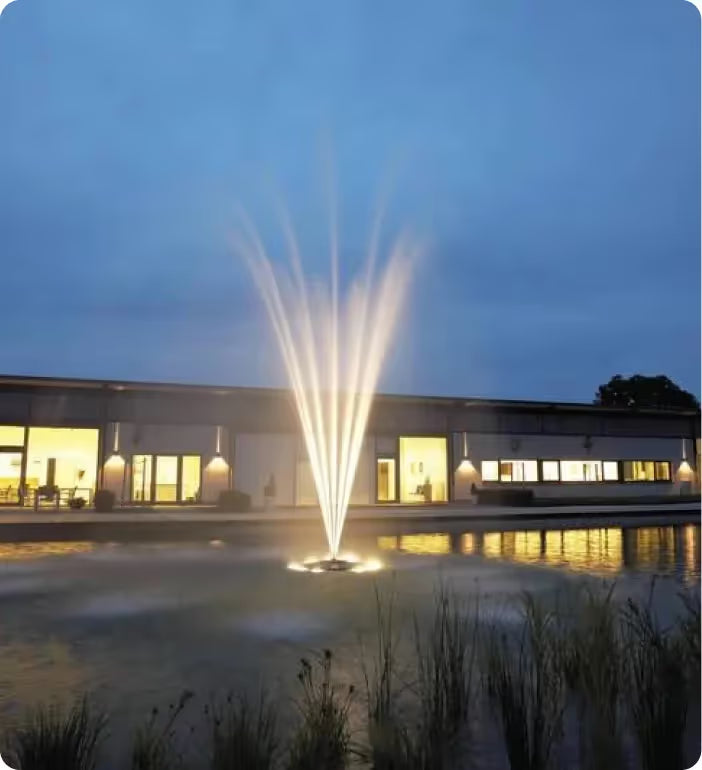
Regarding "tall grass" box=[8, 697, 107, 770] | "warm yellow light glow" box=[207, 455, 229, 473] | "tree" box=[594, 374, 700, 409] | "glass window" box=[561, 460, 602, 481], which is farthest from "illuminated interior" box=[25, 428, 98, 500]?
"tree" box=[594, 374, 700, 409]

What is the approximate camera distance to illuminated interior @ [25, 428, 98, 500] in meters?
29.1

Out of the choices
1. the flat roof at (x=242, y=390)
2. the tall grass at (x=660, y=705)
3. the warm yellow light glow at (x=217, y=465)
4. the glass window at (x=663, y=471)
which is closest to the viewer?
the tall grass at (x=660, y=705)

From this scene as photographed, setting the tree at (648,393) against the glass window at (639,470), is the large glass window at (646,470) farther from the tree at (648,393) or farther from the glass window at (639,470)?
the tree at (648,393)

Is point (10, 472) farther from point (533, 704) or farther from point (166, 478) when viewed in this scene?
point (533, 704)

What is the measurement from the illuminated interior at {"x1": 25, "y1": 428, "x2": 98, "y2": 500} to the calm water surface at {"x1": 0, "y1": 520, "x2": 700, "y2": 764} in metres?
12.2

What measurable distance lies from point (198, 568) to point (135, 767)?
9354 mm

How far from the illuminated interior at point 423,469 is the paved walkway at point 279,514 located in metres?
5.83

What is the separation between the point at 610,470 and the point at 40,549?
98.7ft

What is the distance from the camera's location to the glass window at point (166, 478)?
30.5 metres

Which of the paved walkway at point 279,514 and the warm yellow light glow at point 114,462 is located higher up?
the warm yellow light glow at point 114,462

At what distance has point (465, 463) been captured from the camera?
33.9m

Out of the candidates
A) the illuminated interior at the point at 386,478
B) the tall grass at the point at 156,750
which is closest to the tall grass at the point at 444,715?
the tall grass at the point at 156,750

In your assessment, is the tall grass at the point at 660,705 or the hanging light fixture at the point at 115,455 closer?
the tall grass at the point at 660,705

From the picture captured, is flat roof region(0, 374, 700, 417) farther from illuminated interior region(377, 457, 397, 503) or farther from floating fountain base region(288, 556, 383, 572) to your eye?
floating fountain base region(288, 556, 383, 572)
